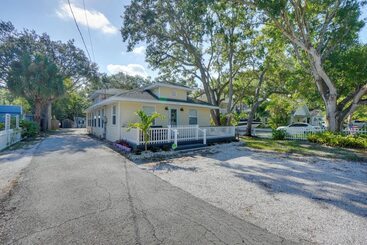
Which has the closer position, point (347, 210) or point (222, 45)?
point (347, 210)

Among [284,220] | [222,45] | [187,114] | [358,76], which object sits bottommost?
[284,220]

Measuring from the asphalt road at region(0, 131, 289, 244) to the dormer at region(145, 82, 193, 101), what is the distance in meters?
9.12

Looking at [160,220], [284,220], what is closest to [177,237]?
[160,220]

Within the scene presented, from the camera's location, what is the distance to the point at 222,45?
57.7ft

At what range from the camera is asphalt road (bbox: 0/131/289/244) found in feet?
9.19

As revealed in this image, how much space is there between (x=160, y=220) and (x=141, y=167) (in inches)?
159

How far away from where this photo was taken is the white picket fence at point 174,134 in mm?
10109

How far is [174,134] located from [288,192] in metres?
7.16

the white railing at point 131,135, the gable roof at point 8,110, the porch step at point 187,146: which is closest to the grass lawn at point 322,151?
the porch step at point 187,146

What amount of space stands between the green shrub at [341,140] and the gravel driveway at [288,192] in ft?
16.7

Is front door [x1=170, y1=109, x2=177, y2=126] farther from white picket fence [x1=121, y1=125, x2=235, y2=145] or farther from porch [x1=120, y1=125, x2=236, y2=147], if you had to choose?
white picket fence [x1=121, y1=125, x2=235, y2=145]

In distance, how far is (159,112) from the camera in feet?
44.0

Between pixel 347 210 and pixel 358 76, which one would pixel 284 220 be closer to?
pixel 347 210

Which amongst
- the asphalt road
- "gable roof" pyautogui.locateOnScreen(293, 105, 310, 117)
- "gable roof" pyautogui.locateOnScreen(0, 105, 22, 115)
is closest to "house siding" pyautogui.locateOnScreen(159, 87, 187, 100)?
the asphalt road
